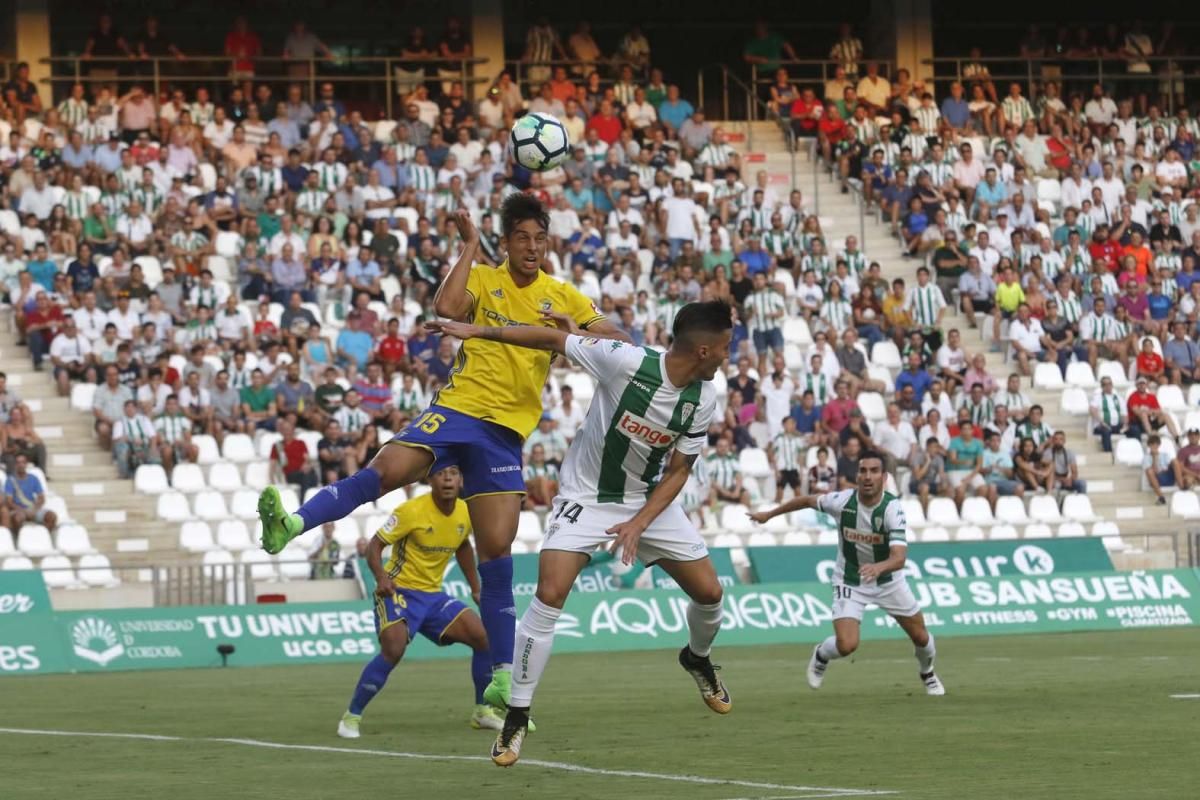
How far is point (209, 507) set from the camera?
86.0 feet

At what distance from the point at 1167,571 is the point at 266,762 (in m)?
18.4

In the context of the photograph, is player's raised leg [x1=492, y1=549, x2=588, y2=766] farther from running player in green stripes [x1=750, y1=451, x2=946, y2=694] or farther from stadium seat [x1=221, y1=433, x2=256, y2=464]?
stadium seat [x1=221, y1=433, x2=256, y2=464]

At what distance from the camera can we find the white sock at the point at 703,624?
39.2 feet

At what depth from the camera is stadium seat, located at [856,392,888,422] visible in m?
30.9

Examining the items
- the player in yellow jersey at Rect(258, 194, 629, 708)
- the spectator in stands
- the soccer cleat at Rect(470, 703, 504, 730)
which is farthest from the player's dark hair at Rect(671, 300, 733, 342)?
the spectator in stands

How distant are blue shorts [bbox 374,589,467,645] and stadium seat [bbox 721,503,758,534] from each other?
533 inches

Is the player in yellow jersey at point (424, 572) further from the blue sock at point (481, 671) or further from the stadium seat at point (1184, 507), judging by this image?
the stadium seat at point (1184, 507)

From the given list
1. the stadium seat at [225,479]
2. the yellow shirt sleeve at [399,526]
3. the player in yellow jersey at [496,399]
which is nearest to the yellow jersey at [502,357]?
the player in yellow jersey at [496,399]

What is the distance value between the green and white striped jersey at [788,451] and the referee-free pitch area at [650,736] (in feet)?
27.3

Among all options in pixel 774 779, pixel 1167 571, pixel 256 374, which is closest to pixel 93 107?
pixel 256 374

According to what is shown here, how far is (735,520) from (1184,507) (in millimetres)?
7105

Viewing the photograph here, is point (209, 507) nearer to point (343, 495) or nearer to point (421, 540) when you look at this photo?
point (421, 540)

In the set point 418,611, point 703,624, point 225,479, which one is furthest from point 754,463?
point 703,624

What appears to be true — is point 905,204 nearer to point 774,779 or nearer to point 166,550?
point 166,550
